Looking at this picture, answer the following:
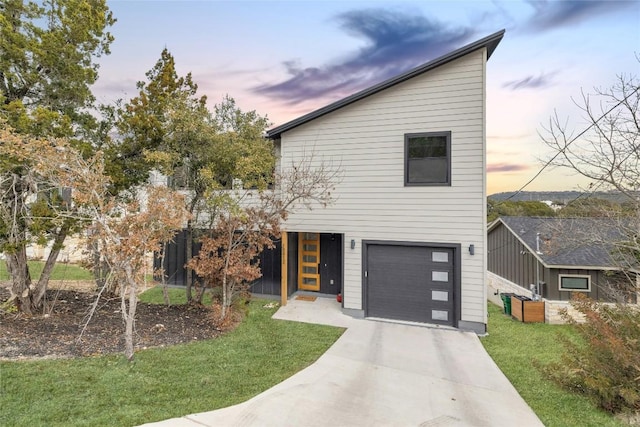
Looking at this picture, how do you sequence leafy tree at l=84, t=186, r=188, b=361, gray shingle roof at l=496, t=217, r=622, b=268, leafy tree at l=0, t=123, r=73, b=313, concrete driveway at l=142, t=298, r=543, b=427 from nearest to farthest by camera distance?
1. concrete driveway at l=142, t=298, r=543, b=427
2. leafy tree at l=84, t=186, r=188, b=361
3. leafy tree at l=0, t=123, r=73, b=313
4. gray shingle roof at l=496, t=217, r=622, b=268

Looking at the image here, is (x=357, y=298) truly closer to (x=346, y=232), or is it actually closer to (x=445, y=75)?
(x=346, y=232)

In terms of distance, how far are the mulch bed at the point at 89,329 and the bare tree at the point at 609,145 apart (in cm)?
819

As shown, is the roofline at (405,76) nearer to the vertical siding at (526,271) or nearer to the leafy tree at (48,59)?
the leafy tree at (48,59)

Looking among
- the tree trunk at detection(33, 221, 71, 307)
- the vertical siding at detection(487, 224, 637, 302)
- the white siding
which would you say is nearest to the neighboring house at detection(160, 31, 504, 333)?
the white siding

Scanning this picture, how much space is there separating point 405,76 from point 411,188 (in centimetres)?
297

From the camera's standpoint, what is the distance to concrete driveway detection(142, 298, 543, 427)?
3980mm

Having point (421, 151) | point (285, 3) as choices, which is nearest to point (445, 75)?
point (421, 151)

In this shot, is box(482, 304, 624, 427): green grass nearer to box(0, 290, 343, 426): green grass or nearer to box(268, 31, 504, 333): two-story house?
box(268, 31, 504, 333): two-story house

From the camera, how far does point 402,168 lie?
8.48m

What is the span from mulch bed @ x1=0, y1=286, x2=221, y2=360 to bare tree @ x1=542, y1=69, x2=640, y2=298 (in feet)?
26.9

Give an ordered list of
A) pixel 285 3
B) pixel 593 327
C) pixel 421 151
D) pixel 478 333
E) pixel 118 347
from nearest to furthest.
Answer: pixel 593 327 < pixel 118 347 < pixel 478 333 < pixel 421 151 < pixel 285 3

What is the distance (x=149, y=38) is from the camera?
11.0 m

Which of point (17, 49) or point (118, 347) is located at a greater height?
point (17, 49)

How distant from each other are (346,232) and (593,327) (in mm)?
5571
